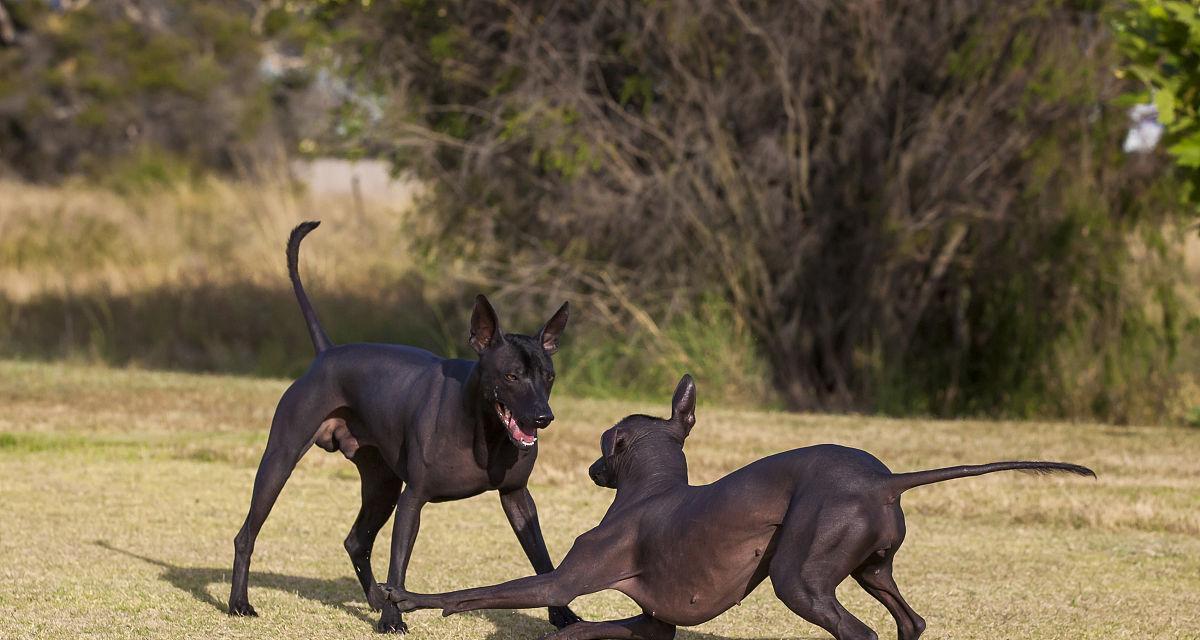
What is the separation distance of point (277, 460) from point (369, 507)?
52cm

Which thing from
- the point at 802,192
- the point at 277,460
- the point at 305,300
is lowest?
the point at 802,192

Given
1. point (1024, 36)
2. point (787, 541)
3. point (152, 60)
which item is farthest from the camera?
point (152, 60)

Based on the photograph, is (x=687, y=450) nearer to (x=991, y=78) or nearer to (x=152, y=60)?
(x=991, y=78)

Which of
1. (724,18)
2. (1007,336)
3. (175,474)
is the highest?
(724,18)

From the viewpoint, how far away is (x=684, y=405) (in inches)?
228

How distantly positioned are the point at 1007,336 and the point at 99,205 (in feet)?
55.9

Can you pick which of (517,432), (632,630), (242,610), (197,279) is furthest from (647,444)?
(197,279)

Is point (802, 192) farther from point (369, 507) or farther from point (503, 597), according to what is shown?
point (503, 597)

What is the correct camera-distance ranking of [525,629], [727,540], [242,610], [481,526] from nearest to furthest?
[727,540], [525,629], [242,610], [481,526]

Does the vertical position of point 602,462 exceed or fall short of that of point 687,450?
it exceeds it

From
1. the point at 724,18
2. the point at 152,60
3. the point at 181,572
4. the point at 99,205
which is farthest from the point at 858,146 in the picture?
the point at 152,60

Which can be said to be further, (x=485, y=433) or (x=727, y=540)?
(x=485, y=433)

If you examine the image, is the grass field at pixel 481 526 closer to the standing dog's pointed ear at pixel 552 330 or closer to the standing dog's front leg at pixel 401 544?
the standing dog's front leg at pixel 401 544

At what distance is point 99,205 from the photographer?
1084 inches
